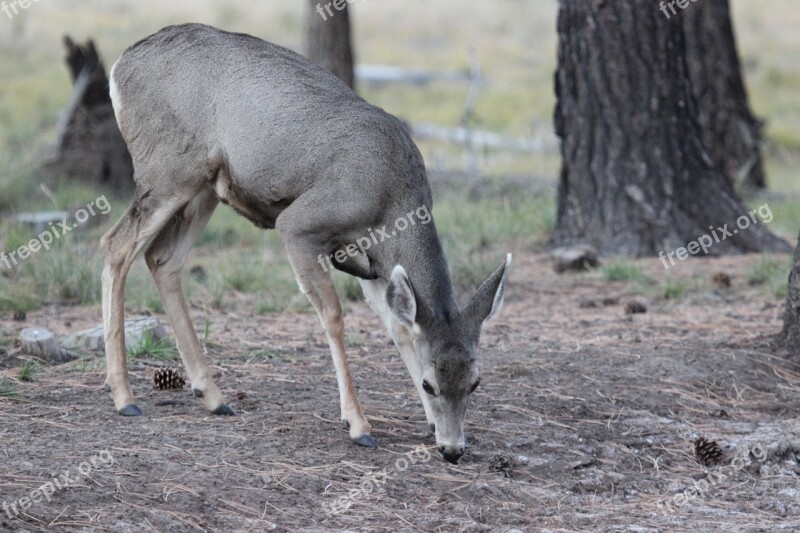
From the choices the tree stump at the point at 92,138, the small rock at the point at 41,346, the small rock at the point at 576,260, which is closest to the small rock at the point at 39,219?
the tree stump at the point at 92,138

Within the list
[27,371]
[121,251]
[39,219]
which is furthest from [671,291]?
[39,219]

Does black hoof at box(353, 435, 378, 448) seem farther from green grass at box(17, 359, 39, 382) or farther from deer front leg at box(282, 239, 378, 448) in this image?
green grass at box(17, 359, 39, 382)

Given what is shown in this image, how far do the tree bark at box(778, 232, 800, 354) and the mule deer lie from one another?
230 centimetres

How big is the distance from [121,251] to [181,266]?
0.38 metres

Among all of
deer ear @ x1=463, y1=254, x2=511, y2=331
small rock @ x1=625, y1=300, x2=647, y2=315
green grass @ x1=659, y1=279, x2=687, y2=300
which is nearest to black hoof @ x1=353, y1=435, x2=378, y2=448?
deer ear @ x1=463, y1=254, x2=511, y2=331

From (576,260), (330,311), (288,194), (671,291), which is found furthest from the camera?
(576,260)

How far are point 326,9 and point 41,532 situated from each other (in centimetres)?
760

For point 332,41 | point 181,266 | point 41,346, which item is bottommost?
point 41,346

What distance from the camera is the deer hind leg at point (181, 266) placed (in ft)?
20.0

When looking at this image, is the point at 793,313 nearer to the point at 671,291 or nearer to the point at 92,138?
the point at 671,291

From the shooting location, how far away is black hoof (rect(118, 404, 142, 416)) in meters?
5.71

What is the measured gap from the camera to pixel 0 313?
7871mm

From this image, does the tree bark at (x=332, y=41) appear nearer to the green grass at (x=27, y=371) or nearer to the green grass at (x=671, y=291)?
the green grass at (x=671, y=291)

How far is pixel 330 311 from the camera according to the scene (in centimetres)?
568
